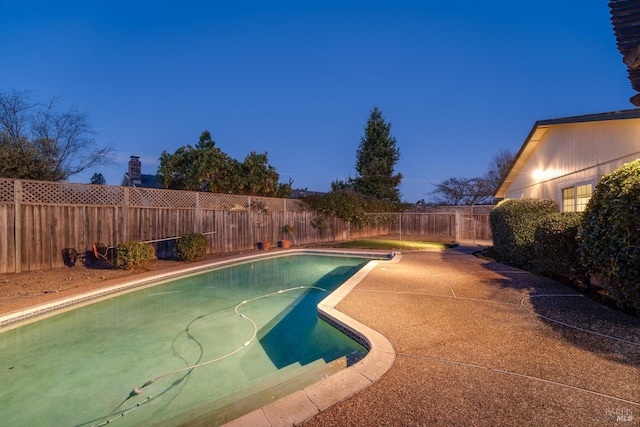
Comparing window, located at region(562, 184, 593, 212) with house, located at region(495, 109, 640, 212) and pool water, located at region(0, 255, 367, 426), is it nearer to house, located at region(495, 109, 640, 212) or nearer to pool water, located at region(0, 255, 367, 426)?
house, located at region(495, 109, 640, 212)

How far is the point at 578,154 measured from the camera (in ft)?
25.1

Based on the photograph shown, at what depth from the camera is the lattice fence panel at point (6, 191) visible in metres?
6.91

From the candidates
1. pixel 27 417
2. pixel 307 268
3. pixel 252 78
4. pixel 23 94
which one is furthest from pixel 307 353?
pixel 252 78

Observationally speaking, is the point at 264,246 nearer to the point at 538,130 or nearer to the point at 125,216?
the point at 125,216

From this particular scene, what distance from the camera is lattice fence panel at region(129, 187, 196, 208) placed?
9.20 meters

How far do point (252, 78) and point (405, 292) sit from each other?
36073 mm

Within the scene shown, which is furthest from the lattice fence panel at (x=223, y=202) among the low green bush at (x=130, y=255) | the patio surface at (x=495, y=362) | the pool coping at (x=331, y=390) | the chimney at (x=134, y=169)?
the chimney at (x=134, y=169)

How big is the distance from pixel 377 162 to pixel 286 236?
14625 millimetres

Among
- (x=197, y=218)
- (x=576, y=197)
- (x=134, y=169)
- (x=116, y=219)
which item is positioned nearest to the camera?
(x=576, y=197)

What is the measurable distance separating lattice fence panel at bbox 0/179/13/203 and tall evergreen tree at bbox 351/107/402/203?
21.9 m

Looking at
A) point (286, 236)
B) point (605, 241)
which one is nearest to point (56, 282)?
point (286, 236)

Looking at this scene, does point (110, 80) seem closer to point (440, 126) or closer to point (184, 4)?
point (184, 4)

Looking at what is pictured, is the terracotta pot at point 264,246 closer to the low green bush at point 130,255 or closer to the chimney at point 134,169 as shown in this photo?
the low green bush at point 130,255

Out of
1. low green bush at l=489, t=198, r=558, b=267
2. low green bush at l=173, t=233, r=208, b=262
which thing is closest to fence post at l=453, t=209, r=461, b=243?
low green bush at l=489, t=198, r=558, b=267
